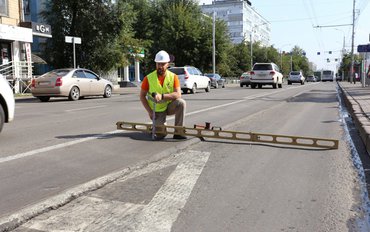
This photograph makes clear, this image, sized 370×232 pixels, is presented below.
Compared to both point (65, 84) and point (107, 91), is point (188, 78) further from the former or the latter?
point (65, 84)

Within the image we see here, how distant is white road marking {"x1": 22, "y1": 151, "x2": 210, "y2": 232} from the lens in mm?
3779

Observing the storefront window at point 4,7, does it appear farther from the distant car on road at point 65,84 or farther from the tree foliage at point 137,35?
the distant car on road at point 65,84

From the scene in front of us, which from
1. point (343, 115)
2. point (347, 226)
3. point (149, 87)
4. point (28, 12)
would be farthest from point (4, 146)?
point (28, 12)

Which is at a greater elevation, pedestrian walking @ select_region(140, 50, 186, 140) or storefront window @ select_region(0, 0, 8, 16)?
storefront window @ select_region(0, 0, 8, 16)

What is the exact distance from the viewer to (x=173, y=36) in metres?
47.0

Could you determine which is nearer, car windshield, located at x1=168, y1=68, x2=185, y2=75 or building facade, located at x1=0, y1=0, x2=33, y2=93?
building facade, located at x1=0, y1=0, x2=33, y2=93

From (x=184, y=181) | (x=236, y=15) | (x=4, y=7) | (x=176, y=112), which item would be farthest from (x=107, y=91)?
(x=236, y=15)

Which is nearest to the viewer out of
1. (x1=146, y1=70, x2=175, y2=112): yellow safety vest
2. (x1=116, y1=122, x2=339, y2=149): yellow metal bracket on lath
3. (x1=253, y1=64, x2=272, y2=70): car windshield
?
(x1=116, y1=122, x2=339, y2=149): yellow metal bracket on lath

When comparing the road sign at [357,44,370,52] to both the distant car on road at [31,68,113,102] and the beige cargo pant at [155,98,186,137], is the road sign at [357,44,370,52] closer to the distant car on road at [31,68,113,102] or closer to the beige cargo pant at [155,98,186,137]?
the distant car on road at [31,68,113,102]

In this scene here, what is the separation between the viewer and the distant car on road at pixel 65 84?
60.2ft

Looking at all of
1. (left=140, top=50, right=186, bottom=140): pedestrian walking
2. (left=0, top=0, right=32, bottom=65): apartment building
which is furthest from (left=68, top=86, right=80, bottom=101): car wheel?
(left=140, top=50, right=186, bottom=140): pedestrian walking

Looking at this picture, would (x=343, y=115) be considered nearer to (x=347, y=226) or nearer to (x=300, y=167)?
(x=300, y=167)

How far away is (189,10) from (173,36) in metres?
7.93

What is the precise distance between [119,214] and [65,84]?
15.3m
